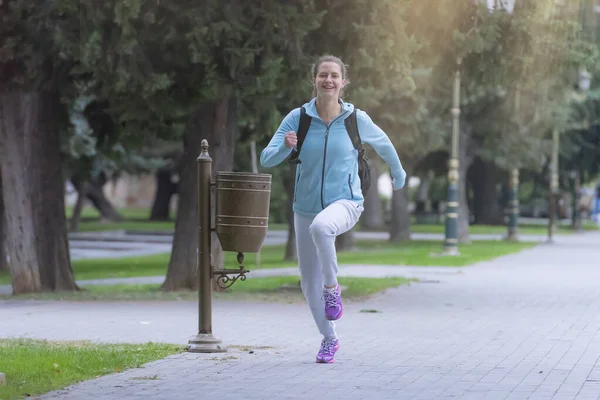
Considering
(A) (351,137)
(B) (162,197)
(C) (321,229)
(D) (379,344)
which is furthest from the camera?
(B) (162,197)

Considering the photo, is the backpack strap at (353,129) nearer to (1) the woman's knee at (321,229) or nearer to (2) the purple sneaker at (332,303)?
(1) the woman's knee at (321,229)

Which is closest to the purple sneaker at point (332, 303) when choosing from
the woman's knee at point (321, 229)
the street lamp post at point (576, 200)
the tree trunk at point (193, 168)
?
the woman's knee at point (321, 229)

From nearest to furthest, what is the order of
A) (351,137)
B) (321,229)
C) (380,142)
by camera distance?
(321,229) < (351,137) < (380,142)

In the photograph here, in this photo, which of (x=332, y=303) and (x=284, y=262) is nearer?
(x=332, y=303)

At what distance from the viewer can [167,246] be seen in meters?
39.1

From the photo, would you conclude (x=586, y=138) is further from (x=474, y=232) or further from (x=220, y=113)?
(x=220, y=113)

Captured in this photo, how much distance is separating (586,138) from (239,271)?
45516 millimetres

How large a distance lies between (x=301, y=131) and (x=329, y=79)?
1.29 feet

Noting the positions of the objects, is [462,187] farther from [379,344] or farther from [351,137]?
[351,137]

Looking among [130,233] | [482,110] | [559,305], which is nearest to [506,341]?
[559,305]

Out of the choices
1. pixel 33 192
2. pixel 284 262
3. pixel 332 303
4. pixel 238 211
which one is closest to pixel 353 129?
pixel 238 211

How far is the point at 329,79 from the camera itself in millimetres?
9164

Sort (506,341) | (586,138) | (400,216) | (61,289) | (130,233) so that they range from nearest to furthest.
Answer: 1. (506,341)
2. (61,289)
3. (400,216)
4. (130,233)
5. (586,138)

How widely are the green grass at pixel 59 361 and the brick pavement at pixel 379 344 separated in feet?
0.56
